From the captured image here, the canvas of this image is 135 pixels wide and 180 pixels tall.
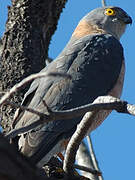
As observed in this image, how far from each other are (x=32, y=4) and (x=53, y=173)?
88.1 inches

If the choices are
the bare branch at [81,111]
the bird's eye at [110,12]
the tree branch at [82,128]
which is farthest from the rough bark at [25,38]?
the bare branch at [81,111]

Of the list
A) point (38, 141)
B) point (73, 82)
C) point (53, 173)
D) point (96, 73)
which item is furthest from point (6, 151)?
point (96, 73)

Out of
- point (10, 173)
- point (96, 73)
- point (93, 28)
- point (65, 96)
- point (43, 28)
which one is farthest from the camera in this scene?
point (93, 28)

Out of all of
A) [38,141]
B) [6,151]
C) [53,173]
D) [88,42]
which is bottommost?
[53,173]

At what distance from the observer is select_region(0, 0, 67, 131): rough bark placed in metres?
5.03

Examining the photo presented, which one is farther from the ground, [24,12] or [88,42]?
[24,12]

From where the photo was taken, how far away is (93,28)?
640cm

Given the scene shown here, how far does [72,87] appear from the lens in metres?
4.79

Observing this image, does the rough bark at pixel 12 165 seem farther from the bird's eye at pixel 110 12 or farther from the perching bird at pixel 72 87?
the bird's eye at pixel 110 12

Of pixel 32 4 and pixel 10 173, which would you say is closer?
pixel 10 173

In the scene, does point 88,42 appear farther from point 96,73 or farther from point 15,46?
point 15,46

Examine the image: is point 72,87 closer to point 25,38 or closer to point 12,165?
point 25,38

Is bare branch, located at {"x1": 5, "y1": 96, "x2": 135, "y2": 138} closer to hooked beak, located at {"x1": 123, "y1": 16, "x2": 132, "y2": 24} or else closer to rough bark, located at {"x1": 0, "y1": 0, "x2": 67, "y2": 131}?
rough bark, located at {"x1": 0, "y1": 0, "x2": 67, "y2": 131}

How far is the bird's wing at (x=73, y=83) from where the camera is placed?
161 inches
